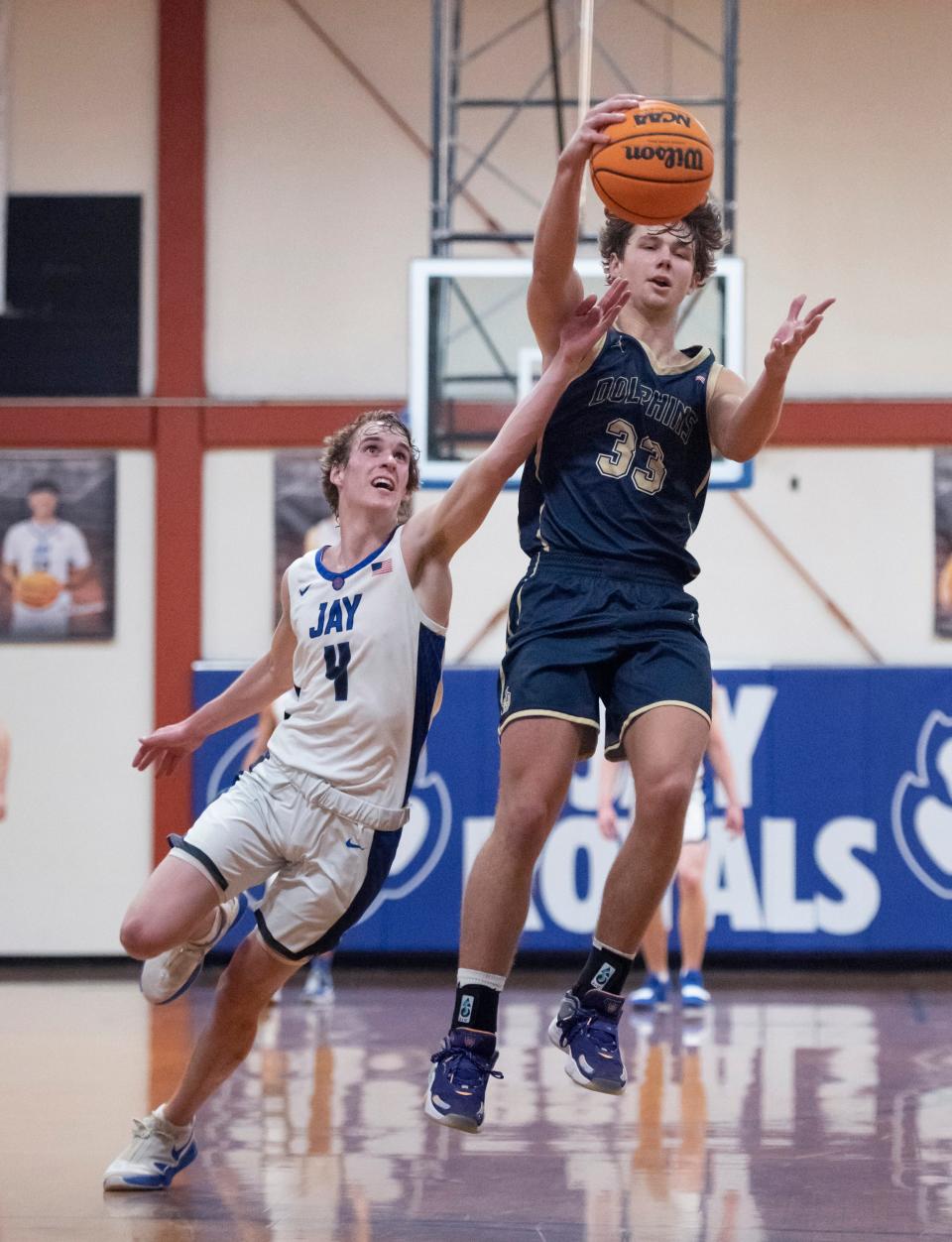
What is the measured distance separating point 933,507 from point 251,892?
16.1 ft

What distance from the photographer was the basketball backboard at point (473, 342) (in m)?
8.23

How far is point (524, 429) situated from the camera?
414 cm

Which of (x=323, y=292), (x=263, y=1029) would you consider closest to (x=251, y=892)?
(x=263, y=1029)

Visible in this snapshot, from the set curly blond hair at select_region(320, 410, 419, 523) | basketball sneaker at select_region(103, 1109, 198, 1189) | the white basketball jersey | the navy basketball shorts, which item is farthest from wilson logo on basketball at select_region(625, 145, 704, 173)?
basketball sneaker at select_region(103, 1109, 198, 1189)

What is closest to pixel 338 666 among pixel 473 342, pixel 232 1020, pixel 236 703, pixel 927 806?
pixel 236 703

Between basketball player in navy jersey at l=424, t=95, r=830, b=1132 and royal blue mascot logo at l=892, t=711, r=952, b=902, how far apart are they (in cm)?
610

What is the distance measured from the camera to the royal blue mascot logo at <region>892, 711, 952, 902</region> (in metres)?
9.92

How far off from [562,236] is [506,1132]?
10.7 ft

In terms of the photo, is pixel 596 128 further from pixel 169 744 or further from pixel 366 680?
pixel 169 744

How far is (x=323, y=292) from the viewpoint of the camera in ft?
35.2

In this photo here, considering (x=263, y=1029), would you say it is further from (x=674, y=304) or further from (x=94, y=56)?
(x=94, y=56)

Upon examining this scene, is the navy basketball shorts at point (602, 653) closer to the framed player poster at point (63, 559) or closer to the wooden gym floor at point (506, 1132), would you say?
the wooden gym floor at point (506, 1132)

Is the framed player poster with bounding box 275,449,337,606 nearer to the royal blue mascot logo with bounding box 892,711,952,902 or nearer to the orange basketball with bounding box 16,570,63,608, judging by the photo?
the orange basketball with bounding box 16,570,63,608

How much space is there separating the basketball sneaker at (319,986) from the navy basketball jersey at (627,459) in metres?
5.20
